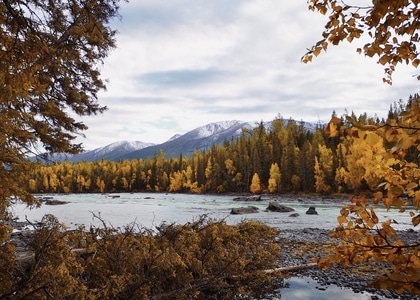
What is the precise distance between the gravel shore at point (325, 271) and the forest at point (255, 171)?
3234cm

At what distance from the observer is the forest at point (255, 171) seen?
74.8 metres

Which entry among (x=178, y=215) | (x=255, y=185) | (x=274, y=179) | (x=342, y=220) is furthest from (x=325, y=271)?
(x=255, y=185)

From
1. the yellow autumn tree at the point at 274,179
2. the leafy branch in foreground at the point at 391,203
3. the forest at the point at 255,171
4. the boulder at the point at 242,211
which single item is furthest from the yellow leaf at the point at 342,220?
the yellow autumn tree at the point at 274,179

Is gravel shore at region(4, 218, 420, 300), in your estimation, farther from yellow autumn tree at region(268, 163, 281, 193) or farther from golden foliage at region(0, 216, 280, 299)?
yellow autumn tree at region(268, 163, 281, 193)

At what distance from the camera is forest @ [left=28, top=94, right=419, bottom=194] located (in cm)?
7475

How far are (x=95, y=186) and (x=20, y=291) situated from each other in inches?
5224

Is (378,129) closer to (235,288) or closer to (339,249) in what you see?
(339,249)

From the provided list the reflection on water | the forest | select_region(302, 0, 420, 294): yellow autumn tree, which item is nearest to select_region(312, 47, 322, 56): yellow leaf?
select_region(302, 0, 420, 294): yellow autumn tree

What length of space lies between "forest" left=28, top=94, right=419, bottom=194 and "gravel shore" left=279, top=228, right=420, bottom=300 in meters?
32.3

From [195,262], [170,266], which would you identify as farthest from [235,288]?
[170,266]

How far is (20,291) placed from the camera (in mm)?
5629

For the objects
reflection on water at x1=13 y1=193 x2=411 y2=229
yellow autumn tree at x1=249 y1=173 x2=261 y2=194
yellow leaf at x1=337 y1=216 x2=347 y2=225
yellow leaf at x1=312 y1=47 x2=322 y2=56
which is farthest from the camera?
yellow autumn tree at x1=249 y1=173 x2=261 y2=194

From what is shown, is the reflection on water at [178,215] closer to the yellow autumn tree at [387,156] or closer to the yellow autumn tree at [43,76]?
the yellow autumn tree at [43,76]

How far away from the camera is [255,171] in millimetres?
90438
